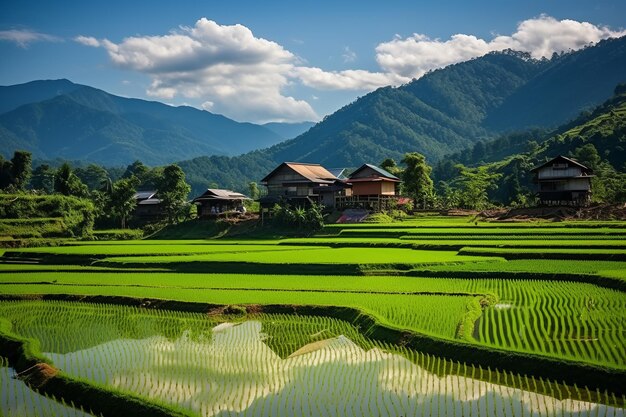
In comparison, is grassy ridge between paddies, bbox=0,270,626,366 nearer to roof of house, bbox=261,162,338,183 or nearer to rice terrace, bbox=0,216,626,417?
rice terrace, bbox=0,216,626,417

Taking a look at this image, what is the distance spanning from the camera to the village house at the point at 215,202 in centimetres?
5144

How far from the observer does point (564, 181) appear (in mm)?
44344

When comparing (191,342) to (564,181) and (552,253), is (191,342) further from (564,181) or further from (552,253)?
(564,181)

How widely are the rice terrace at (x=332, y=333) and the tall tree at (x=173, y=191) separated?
83.8 feet

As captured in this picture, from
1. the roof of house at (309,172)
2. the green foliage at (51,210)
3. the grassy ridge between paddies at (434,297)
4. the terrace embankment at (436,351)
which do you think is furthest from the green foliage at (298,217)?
the terrace embankment at (436,351)

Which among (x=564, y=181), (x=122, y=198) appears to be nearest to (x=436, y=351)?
(x=564, y=181)

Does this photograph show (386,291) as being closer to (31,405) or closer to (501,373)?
(501,373)

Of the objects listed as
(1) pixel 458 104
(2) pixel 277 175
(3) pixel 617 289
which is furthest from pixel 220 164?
(3) pixel 617 289

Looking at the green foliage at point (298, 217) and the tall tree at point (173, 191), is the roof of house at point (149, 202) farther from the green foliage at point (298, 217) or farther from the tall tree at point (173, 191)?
the green foliage at point (298, 217)

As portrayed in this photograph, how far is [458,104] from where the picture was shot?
196875mm

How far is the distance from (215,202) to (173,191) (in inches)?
191

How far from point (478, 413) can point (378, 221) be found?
3333cm

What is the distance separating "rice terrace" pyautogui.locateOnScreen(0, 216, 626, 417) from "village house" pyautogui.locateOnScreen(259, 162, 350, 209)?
66.2 feet

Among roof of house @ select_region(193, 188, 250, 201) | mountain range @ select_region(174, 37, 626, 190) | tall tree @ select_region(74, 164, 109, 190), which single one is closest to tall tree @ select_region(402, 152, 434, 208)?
roof of house @ select_region(193, 188, 250, 201)
